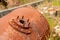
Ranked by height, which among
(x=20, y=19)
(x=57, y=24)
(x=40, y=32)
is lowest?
(x=57, y=24)

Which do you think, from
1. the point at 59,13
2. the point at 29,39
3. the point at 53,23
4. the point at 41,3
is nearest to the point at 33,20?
the point at 29,39

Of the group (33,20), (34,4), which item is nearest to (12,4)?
(34,4)

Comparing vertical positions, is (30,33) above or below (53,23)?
above

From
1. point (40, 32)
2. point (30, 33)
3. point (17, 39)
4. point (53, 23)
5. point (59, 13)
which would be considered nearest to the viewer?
point (17, 39)

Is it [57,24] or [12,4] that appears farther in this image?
[12,4]

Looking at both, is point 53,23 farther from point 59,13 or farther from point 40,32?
point 40,32

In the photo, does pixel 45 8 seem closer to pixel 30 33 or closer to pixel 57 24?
pixel 57 24

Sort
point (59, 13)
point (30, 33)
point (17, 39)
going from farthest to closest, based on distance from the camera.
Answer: point (59, 13) → point (30, 33) → point (17, 39)
